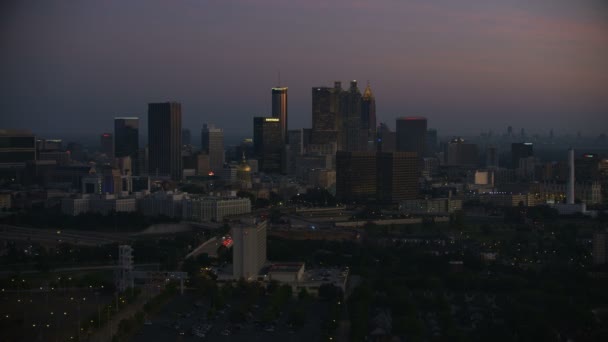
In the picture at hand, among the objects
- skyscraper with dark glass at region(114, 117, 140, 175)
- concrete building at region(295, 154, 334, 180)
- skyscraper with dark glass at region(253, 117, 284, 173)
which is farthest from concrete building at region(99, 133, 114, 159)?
concrete building at region(295, 154, 334, 180)

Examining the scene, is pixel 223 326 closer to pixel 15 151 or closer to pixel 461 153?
pixel 15 151

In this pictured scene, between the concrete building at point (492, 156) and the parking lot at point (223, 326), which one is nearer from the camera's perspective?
the parking lot at point (223, 326)

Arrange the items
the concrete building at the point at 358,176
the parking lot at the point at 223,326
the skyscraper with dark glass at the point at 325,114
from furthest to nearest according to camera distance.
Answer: the skyscraper with dark glass at the point at 325,114, the concrete building at the point at 358,176, the parking lot at the point at 223,326

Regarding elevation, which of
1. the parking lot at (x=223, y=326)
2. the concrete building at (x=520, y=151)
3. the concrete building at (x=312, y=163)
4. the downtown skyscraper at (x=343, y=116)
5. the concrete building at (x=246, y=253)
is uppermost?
the downtown skyscraper at (x=343, y=116)

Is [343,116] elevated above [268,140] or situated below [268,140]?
above

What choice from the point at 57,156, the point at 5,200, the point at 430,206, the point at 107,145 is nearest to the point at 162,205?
the point at 5,200

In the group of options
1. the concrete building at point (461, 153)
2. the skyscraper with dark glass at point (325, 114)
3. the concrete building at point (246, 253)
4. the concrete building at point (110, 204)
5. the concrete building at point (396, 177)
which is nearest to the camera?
the concrete building at point (246, 253)

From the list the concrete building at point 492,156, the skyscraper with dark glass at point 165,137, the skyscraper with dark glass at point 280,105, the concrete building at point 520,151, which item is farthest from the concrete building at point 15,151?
the concrete building at point 492,156

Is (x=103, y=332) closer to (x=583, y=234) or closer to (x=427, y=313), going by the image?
(x=427, y=313)

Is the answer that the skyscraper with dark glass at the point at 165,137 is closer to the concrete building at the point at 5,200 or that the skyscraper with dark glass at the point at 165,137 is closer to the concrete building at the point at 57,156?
the concrete building at the point at 57,156
